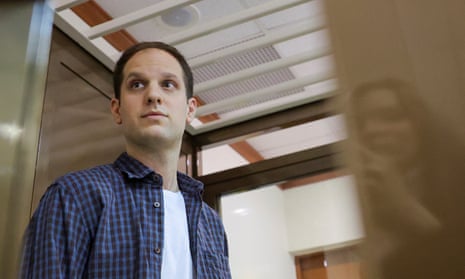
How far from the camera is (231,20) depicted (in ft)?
5.32

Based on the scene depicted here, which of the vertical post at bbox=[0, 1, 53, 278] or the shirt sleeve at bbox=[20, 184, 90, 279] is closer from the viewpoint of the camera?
the shirt sleeve at bbox=[20, 184, 90, 279]

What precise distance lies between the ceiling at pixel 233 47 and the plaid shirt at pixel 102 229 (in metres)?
0.62

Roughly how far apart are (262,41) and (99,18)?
1.92 ft

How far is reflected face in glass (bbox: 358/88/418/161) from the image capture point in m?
0.24

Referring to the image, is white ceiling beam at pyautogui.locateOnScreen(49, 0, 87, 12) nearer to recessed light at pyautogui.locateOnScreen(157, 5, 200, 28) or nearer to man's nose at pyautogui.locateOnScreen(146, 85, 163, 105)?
recessed light at pyautogui.locateOnScreen(157, 5, 200, 28)

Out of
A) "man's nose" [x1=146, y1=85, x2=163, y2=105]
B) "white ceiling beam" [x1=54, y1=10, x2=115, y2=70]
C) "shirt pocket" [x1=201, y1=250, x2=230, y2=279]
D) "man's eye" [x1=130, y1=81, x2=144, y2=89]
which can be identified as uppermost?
"white ceiling beam" [x1=54, y1=10, x2=115, y2=70]

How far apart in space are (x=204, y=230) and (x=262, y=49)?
37.5 inches

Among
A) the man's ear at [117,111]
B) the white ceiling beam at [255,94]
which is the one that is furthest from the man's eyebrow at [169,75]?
the white ceiling beam at [255,94]

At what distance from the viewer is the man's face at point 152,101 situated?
1.13 m

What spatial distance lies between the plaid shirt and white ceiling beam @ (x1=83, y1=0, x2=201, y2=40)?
2.16ft

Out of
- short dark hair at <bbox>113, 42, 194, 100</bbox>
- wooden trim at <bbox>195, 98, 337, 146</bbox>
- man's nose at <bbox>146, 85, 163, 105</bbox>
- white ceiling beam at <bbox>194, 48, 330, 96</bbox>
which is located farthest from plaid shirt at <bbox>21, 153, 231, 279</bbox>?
wooden trim at <bbox>195, 98, 337, 146</bbox>

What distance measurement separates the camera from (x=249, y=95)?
78.6 inches

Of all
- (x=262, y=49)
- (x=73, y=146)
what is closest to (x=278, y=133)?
(x=262, y=49)

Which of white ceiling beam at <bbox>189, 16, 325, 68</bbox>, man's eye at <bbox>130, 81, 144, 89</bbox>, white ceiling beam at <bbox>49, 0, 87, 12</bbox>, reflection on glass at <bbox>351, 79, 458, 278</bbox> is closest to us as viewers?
reflection on glass at <bbox>351, 79, 458, 278</bbox>
